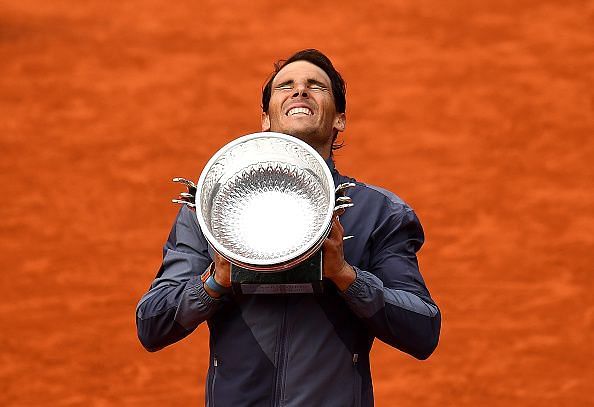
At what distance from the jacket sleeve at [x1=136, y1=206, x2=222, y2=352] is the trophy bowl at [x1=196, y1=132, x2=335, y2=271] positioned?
0.13 meters

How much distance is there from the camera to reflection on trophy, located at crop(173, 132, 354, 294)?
1.91m

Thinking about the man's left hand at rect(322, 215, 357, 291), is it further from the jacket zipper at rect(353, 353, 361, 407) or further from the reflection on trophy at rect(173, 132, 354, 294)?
the jacket zipper at rect(353, 353, 361, 407)

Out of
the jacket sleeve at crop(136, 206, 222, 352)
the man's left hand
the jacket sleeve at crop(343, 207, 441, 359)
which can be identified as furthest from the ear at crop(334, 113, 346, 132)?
the man's left hand

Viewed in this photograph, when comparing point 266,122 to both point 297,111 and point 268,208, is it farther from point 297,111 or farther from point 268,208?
point 268,208

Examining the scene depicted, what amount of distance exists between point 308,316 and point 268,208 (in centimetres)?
19

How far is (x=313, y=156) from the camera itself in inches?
77.7

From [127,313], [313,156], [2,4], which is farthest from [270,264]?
[2,4]

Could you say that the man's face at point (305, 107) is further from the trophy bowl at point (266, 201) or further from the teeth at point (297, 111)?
the trophy bowl at point (266, 201)

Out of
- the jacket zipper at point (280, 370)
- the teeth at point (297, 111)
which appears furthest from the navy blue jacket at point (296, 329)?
the teeth at point (297, 111)

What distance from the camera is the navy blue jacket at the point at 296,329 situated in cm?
205

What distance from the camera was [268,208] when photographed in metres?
2.01

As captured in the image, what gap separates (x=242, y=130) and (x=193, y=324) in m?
2.04

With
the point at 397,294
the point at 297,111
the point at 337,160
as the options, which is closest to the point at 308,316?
the point at 397,294

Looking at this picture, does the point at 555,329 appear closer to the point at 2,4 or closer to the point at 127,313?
the point at 127,313
